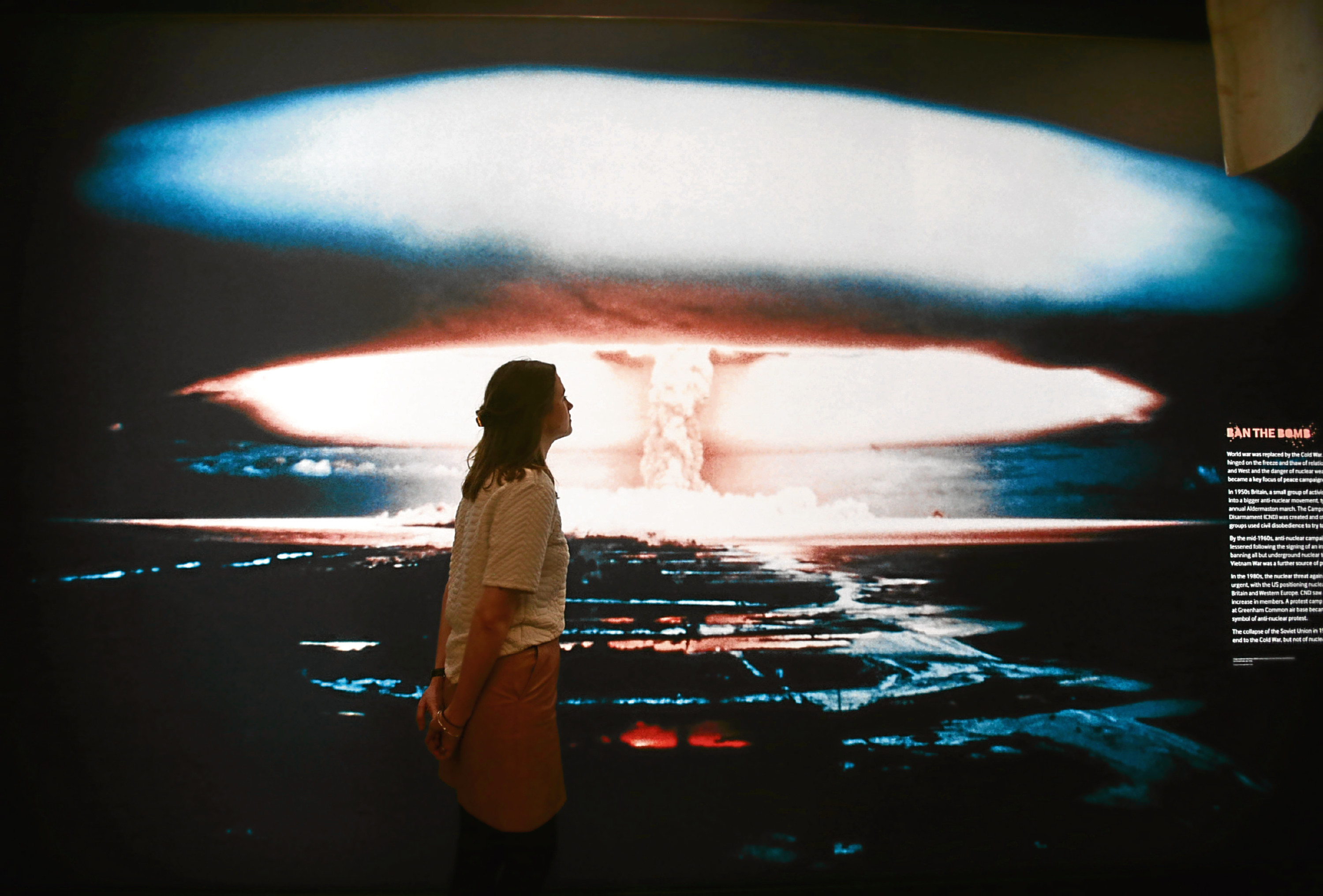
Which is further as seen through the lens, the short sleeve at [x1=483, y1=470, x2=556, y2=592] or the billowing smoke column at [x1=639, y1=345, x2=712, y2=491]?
the billowing smoke column at [x1=639, y1=345, x2=712, y2=491]

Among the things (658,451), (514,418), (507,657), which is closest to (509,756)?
(507,657)

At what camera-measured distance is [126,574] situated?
1790mm

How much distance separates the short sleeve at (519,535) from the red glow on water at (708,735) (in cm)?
102

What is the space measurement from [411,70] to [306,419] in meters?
1.12

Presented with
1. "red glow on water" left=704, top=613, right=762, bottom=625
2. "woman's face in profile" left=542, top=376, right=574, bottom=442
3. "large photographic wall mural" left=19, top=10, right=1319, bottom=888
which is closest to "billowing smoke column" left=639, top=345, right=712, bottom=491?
"large photographic wall mural" left=19, top=10, right=1319, bottom=888

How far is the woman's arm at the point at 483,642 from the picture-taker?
98cm

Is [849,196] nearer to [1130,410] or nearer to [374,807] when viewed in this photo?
[1130,410]

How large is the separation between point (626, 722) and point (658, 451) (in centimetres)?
80

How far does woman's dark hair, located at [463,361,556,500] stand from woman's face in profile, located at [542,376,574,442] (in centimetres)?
1

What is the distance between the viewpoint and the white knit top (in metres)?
0.99

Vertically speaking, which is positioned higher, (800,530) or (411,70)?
(411,70)

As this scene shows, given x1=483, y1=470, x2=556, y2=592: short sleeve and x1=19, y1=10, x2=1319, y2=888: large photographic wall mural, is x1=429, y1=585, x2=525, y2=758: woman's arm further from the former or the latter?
x1=19, y1=10, x2=1319, y2=888: large photographic wall mural

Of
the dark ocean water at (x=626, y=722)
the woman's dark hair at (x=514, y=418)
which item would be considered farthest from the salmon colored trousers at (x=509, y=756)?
the dark ocean water at (x=626, y=722)

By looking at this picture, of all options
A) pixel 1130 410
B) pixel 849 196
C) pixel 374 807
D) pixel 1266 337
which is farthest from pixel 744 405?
pixel 1266 337
